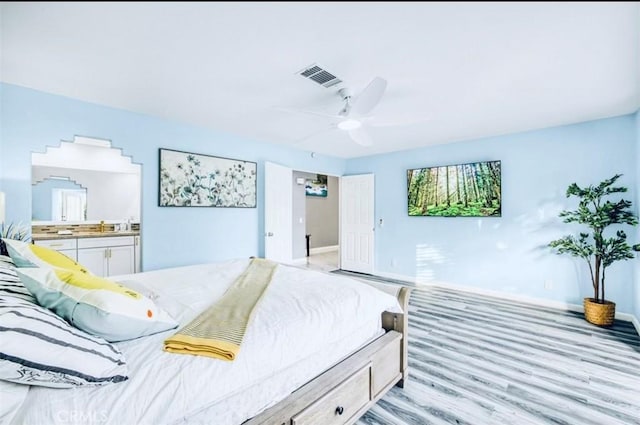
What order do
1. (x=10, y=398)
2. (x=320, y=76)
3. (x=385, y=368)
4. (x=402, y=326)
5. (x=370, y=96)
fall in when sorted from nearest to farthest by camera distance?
(x=10, y=398) < (x=385, y=368) < (x=402, y=326) < (x=370, y=96) < (x=320, y=76)

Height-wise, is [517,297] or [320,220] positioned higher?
[320,220]

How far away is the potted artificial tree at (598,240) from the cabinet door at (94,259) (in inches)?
223

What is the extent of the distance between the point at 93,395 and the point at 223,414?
1.42ft

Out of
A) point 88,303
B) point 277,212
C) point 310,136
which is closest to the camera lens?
point 88,303

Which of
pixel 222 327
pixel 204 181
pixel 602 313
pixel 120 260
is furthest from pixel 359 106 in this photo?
pixel 120 260

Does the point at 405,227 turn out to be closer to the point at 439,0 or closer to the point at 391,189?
the point at 391,189

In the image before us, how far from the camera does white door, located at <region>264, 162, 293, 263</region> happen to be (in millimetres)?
4164

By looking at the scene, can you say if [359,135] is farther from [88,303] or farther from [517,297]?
[517,297]

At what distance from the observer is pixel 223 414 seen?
1068mm

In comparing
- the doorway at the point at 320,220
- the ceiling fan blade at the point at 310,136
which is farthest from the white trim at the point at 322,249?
the ceiling fan blade at the point at 310,136

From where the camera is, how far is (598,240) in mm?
3111

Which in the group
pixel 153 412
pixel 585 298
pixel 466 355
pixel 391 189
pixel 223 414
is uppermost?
pixel 391 189

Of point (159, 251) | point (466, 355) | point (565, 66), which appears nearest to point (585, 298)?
point (466, 355)

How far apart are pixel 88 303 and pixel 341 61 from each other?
77.8 inches
